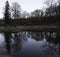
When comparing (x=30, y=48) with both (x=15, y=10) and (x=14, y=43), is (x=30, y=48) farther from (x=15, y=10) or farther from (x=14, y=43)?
(x=15, y=10)

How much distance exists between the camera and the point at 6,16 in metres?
65.9

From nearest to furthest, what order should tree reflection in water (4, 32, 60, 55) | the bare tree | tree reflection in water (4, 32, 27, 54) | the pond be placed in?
1. the pond
2. tree reflection in water (4, 32, 60, 55)
3. tree reflection in water (4, 32, 27, 54)
4. the bare tree

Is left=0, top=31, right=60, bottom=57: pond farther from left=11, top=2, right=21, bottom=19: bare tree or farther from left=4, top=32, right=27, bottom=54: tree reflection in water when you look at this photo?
left=11, top=2, right=21, bottom=19: bare tree

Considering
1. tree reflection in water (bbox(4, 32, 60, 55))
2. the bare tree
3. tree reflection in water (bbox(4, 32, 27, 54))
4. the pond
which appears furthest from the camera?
the bare tree

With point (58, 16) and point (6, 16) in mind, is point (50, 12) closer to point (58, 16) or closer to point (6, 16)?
point (58, 16)

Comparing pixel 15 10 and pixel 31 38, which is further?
pixel 15 10

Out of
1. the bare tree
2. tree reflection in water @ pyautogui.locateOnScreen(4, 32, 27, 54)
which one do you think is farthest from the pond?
the bare tree

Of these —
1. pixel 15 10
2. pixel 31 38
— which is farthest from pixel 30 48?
pixel 15 10

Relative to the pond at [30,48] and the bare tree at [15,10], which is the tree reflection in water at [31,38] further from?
the bare tree at [15,10]

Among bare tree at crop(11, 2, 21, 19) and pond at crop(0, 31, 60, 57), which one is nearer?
pond at crop(0, 31, 60, 57)

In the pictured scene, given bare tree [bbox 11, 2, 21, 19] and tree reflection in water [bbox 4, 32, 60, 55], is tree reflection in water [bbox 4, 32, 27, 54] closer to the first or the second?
tree reflection in water [bbox 4, 32, 60, 55]

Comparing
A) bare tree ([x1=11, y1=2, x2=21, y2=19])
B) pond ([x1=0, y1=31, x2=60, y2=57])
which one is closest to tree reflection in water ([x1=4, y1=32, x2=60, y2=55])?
pond ([x1=0, y1=31, x2=60, y2=57])

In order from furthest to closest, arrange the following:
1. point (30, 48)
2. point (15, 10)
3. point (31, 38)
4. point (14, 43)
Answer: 1. point (15, 10)
2. point (31, 38)
3. point (14, 43)
4. point (30, 48)

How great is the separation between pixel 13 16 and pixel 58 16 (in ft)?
91.8
